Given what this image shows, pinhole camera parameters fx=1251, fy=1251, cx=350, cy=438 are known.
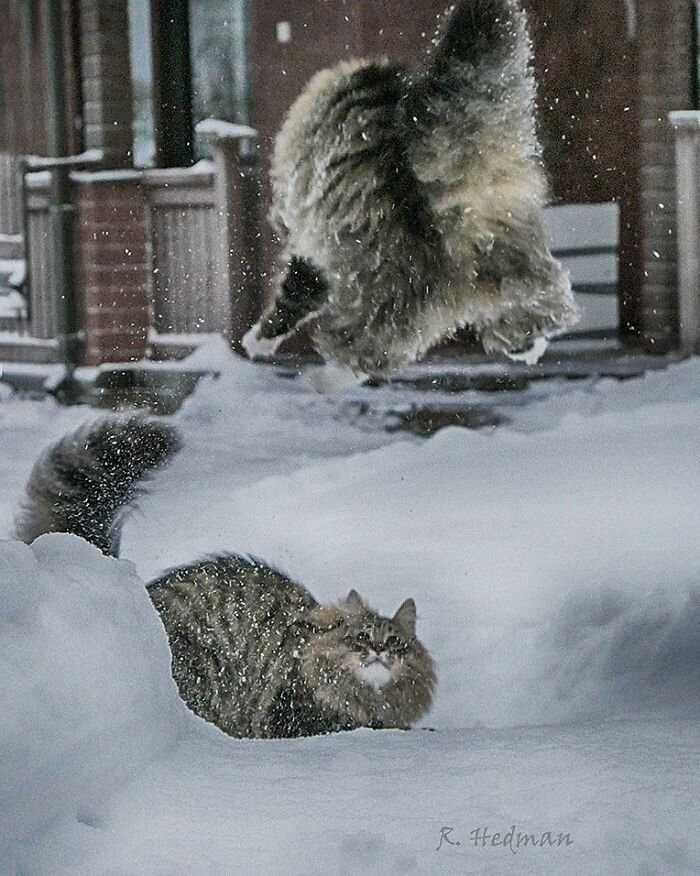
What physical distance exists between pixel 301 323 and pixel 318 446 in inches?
7.8

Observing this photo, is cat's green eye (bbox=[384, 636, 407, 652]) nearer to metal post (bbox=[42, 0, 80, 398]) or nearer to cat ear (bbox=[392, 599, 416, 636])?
cat ear (bbox=[392, 599, 416, 636])

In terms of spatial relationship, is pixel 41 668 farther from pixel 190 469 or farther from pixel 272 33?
pixel 272 33

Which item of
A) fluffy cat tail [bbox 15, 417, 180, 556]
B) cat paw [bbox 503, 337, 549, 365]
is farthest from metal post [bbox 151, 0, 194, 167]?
cat paw [bbox 503, 337, 549, 365]

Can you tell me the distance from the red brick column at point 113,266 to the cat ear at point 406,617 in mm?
456

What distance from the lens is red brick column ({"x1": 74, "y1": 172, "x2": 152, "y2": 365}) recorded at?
1497 millimetres

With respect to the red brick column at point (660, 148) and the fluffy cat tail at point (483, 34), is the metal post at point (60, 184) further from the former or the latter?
the red brick column at point (660, 148)

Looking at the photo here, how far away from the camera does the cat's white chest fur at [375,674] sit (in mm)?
1576

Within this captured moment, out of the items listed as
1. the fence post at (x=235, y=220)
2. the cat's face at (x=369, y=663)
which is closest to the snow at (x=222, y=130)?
the fence post at (x=235, y=220)

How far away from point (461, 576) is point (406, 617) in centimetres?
9

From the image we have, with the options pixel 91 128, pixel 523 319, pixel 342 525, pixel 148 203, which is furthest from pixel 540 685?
pixel 91 128

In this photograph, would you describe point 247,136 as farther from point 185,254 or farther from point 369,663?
point 369,663

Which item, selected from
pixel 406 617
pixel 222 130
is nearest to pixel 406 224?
pixel 222 130

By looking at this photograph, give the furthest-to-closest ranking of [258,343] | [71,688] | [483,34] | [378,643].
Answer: [378,643] → [258,343] → [483,34] → [71,688]

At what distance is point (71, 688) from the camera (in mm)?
1154
